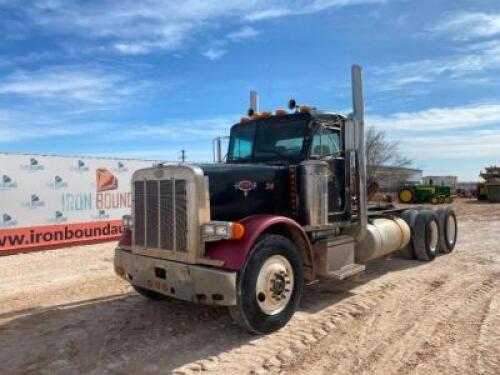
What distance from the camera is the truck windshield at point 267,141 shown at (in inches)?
252

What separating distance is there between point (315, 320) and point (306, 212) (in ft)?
4.49

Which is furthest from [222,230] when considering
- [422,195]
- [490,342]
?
[422,195]

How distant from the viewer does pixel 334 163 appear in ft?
22.0

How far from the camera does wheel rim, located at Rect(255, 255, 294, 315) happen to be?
16.5 ft

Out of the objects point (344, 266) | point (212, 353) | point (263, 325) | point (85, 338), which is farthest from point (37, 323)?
point (344, 266)

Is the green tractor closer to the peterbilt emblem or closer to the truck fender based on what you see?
the truck fender

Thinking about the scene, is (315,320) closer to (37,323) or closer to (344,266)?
(344,266)

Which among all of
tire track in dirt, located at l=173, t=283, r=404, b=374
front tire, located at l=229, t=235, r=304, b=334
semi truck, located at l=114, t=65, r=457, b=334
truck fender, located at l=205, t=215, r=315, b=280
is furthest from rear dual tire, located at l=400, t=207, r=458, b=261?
front tire, located at l=229, t=235, r=304, b=334

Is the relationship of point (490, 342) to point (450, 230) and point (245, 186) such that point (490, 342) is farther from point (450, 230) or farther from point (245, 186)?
point (450, 230)

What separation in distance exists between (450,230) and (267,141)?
631cm

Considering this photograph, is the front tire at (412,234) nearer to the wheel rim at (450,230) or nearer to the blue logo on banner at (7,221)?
the wheel rim at (450,230)

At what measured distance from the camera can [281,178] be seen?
19.6ft

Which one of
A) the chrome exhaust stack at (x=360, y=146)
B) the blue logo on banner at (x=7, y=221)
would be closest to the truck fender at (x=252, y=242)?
the chrome exhaust stack at (x=360, y=146)

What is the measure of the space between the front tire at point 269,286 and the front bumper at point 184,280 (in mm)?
200
